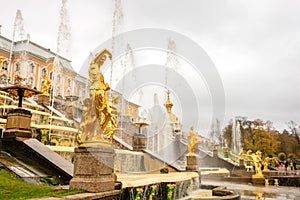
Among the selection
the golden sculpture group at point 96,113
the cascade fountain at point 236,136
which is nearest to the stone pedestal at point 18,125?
the golden sculpture group at point 96,113

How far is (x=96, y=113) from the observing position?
6.86 m

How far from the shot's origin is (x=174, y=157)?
26.0m

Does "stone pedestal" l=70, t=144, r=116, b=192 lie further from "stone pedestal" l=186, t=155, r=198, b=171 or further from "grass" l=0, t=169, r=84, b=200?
"stone pedestal" l=186, t=155, r=198, b=171

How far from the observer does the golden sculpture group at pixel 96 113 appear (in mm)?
6750

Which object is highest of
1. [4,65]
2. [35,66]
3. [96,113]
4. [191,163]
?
[35,66]

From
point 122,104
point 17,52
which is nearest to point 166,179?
point 122,104

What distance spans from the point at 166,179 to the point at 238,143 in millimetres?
53313

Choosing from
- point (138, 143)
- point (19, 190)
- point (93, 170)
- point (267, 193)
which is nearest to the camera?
point (19, 190)

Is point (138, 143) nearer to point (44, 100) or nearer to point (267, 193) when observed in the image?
point (267, 193)

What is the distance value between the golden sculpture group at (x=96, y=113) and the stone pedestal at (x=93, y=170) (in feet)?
0.74

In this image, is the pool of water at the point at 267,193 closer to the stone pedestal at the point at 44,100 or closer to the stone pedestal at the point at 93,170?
the stone pedestal at the point at 93,170

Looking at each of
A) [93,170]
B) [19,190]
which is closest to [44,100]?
[19,190]

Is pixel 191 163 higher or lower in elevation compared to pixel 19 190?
higher

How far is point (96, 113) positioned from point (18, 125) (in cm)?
429
